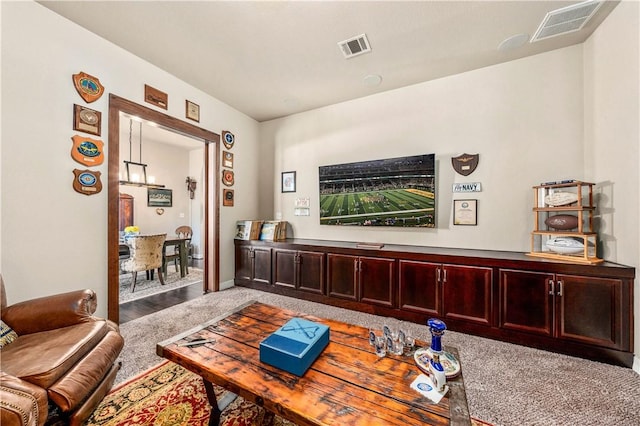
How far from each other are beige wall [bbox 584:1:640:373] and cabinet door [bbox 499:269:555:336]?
53 centimetres

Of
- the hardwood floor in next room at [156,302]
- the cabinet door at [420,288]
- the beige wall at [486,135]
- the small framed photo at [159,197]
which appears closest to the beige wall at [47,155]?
the hardwood floor in next room at [156,302]

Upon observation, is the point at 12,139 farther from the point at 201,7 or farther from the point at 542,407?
the point at 542,407

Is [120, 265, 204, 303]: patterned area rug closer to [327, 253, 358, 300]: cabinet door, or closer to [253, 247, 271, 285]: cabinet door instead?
[253, 247, 271, 285]: cabinet door

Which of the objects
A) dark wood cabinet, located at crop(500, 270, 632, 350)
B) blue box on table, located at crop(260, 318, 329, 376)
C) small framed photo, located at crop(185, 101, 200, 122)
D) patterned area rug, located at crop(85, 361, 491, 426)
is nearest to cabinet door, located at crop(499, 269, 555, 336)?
dark wood cabinet, located at crop(500, 270, 632, 350)

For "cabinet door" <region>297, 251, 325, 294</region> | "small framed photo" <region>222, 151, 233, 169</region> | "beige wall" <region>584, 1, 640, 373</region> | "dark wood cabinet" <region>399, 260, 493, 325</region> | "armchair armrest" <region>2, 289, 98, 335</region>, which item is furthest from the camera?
"small framed photo" <region>222, 151, 233, 169</region>

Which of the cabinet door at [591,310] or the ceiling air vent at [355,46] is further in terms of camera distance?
the ceiling air vent at [355,46]

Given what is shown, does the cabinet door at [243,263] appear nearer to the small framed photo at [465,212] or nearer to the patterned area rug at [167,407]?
the patterned area rug at [167,407]

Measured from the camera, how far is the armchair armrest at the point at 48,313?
1.58 m

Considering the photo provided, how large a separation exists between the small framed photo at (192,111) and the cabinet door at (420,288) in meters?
3.46

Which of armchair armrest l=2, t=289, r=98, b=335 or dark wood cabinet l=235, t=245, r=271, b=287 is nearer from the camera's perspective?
armchair armrest l=2, t=289, r=98, b=335

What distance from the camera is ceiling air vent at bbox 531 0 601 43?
202cm

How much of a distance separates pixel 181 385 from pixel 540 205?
3684mm

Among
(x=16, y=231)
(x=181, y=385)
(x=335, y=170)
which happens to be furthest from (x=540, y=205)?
(x=16, y=231)

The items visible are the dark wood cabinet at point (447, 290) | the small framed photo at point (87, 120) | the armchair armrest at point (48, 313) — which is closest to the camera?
the armchair armrest at point (48, 313)
